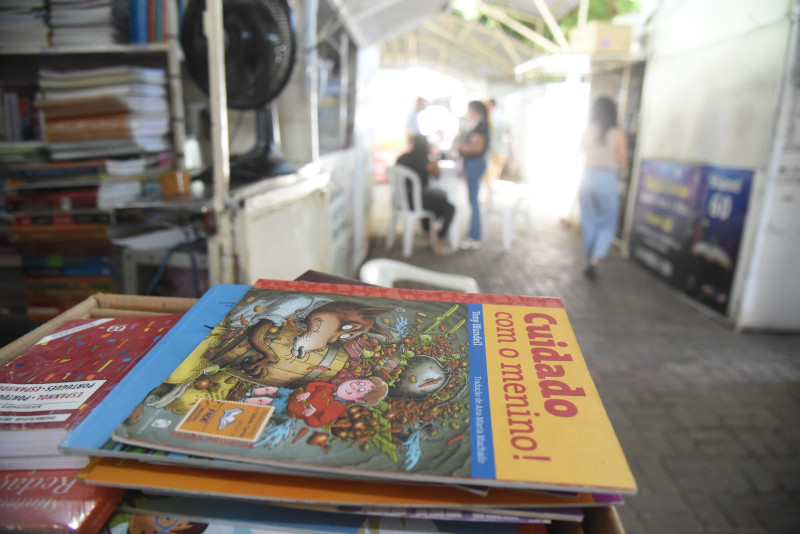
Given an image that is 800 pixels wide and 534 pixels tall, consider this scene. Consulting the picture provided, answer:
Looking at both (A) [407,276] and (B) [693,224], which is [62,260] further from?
(B) [693,224]

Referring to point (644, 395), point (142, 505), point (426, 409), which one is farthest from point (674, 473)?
point (142, 505)

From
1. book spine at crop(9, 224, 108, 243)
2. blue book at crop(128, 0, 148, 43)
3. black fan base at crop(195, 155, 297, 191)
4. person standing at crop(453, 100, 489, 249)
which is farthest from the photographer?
person standing at crop(453, 100, 489, 249)

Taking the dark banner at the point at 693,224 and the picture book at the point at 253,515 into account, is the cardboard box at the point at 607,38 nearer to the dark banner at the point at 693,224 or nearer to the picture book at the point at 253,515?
the dark banner at the point at 693,224

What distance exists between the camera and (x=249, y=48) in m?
2.05

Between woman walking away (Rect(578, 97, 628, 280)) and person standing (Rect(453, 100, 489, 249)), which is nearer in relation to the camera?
woman walking away (Rect(578, 97, 628, 280))

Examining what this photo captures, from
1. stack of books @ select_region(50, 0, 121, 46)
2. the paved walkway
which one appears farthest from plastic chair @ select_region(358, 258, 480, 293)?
stack of books @ select_region(50, 0, 121, 46)

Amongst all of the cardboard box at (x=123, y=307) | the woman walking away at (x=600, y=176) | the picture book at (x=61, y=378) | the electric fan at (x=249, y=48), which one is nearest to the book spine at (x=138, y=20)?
the electric fan at (x=249, y=48)

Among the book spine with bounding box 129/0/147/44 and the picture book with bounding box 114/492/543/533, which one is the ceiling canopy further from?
the picture book with bounding box 114/492/543/533

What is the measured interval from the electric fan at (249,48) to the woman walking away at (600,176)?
4115 mm

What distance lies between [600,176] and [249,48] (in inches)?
170

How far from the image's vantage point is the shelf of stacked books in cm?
53

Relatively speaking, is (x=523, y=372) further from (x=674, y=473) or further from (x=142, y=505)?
(x=674, y=473)

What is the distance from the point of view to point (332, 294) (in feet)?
2.78

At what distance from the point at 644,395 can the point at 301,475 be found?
3092 mm
